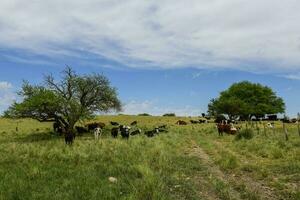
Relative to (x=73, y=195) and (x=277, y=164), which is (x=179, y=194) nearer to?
(x=73, y=195)

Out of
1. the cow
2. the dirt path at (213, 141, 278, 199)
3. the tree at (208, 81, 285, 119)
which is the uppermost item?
the tree at (208, 81, 285, 119)

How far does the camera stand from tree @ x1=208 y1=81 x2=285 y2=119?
96.2 m

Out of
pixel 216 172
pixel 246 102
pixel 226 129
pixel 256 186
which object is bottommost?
pixel 256 186

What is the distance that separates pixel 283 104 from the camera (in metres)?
110

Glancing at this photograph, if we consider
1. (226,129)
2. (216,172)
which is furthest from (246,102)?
(216,172)

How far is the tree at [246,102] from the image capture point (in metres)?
96.2

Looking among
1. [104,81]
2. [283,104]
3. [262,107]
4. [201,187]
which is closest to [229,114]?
[262,107]

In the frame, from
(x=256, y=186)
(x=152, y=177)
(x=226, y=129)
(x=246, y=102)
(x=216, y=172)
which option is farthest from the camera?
(x=246, y=102)

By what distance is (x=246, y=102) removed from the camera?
337 ft

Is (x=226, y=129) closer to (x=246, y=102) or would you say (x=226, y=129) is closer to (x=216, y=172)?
(x=216, y=172)

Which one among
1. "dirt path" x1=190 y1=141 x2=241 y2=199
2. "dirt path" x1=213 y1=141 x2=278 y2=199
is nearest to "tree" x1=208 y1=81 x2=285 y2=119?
"dirt path" x1=190 y1=141 x2=241 y2=199

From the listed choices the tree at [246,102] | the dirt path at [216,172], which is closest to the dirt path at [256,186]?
the dirt path at [216,172]

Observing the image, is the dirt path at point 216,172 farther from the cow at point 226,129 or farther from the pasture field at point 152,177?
the cow at point 226,129

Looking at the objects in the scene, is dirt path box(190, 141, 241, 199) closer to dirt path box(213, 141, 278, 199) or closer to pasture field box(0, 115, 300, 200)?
pasture field box(0, 115, 300, 200)
